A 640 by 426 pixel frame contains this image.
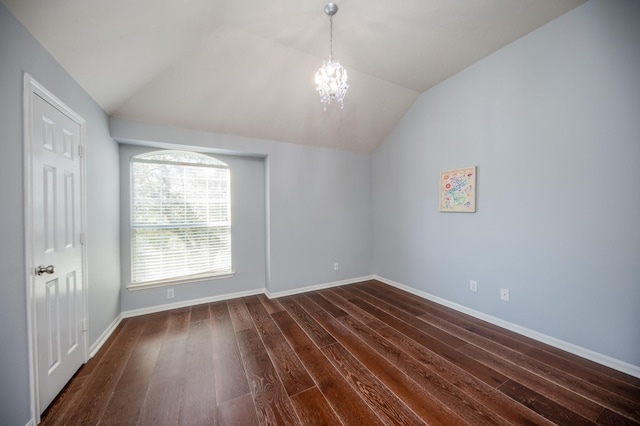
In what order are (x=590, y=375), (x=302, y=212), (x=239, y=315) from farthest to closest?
(x=302, y=212) → (x=239, y=315) → (x=590, y=375)

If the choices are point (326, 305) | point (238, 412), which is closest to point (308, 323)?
point (326, 305)

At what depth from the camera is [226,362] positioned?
2.04 metres

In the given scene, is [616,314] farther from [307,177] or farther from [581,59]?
[307,177]

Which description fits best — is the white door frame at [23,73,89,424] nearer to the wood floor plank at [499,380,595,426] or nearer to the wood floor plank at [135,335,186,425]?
the wood floor plank at [135,335,186,425]

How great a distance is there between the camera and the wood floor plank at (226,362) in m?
1.70

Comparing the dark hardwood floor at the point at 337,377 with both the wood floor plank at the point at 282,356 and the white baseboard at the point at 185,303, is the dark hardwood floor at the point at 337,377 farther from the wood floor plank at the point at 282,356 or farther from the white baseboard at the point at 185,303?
the white baseboard at the point at 185,303

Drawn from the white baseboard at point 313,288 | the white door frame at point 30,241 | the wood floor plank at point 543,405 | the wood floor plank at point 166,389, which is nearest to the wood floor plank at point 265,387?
the wood floor plank at point 166,389

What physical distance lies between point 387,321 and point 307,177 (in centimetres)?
243

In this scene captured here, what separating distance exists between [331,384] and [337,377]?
92 mm

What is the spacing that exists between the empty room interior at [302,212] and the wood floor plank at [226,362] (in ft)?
0.09

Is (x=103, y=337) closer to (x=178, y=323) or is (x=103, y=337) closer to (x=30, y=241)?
(x=178, y=323)

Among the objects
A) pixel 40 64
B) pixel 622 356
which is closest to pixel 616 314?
pixel 622 356

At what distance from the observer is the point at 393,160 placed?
156 inches

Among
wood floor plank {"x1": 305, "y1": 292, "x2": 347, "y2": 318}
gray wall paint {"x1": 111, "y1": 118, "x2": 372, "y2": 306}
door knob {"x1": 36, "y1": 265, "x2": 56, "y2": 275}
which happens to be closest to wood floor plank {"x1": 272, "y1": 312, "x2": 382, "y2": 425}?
wood floor plank {"x1": 305, "y1": 292, "x2": 347, "y2": 318}
